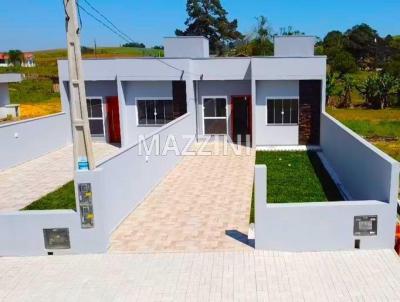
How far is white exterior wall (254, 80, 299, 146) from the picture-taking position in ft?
64.0

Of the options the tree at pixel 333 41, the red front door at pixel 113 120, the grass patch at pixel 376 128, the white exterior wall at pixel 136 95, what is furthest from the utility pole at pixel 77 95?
the tree at pixel 333 41

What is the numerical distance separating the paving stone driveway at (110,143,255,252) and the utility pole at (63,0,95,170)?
2058mm

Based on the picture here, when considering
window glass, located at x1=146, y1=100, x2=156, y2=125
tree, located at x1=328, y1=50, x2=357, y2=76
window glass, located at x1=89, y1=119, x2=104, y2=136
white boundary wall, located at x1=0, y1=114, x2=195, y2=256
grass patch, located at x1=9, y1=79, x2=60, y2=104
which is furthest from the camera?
tree, located at x1=328, y1=50, x2=357, y2=76

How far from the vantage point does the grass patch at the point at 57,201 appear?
12105 mm

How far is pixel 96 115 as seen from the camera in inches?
863

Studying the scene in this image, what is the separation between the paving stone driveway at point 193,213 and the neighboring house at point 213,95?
4.39 meters

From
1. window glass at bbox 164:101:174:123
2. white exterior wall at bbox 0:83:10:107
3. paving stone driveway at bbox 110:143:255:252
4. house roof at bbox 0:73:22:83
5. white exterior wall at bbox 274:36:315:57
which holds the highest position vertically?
white exterior wall at bbox 274:36:315:57

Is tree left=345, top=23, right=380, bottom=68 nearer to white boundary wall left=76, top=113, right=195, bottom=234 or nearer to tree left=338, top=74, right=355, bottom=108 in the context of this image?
tree left=338, top=74, right=355, bottom=108

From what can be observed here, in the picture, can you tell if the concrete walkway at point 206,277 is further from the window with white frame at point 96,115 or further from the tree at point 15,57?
the tree at point 15,57

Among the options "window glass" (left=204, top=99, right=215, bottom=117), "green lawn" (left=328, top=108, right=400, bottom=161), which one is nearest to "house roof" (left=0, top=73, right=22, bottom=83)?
"window glass" (left=204, top=99, right=215, bottom=117)

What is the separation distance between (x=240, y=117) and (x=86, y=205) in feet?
43.4

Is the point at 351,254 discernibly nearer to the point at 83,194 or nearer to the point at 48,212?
the point at 83,194

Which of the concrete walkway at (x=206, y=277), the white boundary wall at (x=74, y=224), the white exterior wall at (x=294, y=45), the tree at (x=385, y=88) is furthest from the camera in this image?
the tree at (x=385, y=88)

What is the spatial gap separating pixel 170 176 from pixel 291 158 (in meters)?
5.41
